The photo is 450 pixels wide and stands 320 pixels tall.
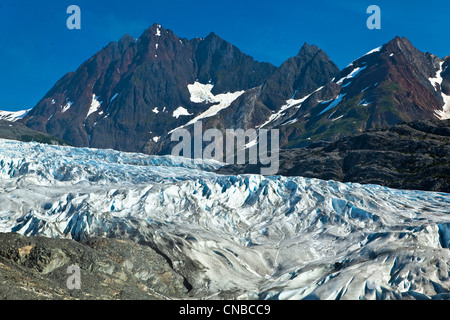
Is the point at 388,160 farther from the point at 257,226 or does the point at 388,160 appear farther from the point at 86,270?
the point at 86,270

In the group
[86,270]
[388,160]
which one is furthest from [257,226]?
[388,160]

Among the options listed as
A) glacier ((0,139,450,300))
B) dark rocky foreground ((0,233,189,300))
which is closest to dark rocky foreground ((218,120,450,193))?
glacier ((0,139,450,300))

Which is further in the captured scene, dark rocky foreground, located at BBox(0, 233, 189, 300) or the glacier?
the glacier

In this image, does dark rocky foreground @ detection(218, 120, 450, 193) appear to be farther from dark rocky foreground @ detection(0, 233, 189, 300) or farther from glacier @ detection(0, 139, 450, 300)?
dark rocky foreground @ detection(0, 233, 189, 300)

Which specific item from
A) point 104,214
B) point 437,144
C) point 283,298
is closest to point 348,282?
point 283,298

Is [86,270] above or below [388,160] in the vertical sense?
below

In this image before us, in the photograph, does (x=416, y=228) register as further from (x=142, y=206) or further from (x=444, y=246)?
(x=142, y=206)
